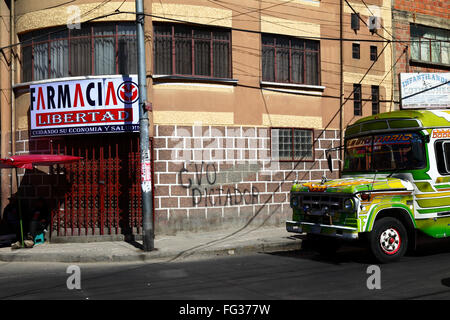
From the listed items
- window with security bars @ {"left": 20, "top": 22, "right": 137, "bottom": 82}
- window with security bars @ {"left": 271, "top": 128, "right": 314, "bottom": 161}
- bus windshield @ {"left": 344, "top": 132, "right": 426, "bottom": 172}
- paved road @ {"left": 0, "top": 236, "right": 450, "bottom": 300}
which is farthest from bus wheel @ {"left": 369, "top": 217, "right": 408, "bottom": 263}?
window with security bars @ {"left": 20, "top": 22, "right": 137, "bottom": 82}

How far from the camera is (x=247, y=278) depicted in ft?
25.8

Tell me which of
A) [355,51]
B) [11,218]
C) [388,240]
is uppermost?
[355,51]

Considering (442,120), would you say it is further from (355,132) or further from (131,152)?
(131,152)

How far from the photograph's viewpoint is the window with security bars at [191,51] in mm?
13609

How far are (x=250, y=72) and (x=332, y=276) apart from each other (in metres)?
8.24

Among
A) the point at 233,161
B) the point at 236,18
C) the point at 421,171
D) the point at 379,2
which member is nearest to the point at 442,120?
the point at 421,171

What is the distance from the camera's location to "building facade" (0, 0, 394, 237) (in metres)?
13.1

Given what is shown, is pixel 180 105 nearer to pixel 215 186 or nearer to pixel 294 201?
pixel 215 186

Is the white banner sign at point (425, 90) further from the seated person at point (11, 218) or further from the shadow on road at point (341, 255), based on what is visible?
the seated person at point (11, 218)

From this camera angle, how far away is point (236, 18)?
46.8 ft

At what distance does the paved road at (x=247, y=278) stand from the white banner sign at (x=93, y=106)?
4244 mm

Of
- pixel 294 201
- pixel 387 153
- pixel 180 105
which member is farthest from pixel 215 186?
pixel 387 153

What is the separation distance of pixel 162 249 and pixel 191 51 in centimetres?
616

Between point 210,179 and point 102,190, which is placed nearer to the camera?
point 102,190
